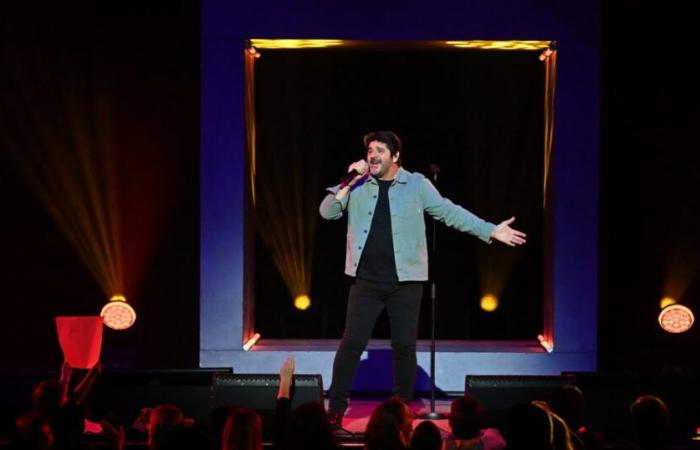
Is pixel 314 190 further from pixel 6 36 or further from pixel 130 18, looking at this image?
pixel 6 36

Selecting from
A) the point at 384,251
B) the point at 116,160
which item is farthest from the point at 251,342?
the point at 384,251

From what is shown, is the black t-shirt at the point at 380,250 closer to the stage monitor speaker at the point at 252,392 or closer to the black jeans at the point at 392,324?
the black jeans at the point at 392,324

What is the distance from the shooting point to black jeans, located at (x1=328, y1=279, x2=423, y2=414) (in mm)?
6469

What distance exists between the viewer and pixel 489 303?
879cm

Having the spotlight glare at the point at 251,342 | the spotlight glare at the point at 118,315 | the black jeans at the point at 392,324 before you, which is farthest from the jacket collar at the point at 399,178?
the spotlight glare at the point at 118,315

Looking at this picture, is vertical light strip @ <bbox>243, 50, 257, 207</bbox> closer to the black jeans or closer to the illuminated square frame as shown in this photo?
the illuminated square frame

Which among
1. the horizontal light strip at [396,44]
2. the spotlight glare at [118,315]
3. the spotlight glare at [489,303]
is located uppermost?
the horizontal light strip at [396,44]

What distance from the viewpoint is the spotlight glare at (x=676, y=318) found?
8.05 m

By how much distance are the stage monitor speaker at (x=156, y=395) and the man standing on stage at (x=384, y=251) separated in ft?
2.94

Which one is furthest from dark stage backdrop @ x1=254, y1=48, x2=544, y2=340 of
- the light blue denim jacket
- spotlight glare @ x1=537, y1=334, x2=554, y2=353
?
the light blue denim jacket

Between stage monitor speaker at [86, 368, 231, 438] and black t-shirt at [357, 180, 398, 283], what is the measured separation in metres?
1.17

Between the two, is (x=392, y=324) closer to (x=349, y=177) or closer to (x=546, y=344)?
(x=349, y=177)

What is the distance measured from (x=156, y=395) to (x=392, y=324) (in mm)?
1560

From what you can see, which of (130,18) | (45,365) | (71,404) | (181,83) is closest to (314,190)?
(181,83)
